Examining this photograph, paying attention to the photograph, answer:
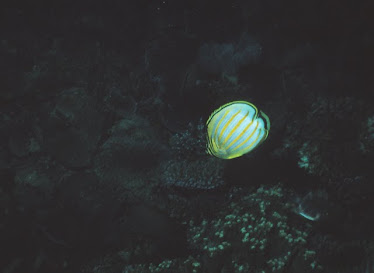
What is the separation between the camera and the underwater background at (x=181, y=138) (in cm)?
344

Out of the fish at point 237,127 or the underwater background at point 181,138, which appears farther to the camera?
the underwater background at point 181,138

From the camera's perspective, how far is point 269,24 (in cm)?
468

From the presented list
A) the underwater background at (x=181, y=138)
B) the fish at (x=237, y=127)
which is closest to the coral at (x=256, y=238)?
the underwater background at (x=181, y=138)

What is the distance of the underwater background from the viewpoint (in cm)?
344

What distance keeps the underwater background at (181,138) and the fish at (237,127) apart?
1.12m

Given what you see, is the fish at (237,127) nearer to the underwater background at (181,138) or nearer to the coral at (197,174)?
the underwater background at (181,138)

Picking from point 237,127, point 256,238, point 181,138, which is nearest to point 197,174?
point 181,138

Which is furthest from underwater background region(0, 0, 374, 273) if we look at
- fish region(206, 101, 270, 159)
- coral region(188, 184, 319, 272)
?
fish region(206, 101, 270, 159)

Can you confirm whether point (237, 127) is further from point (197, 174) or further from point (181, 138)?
point (181, 138)

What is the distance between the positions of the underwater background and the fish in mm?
1116

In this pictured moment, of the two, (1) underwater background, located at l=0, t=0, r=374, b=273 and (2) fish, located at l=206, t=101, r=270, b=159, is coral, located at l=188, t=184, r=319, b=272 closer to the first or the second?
(1) underwater background, located at l=0, t=0, r=374, b=273

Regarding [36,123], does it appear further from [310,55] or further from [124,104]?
[310,55]

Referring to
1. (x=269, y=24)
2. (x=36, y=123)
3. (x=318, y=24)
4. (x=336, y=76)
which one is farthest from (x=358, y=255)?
(x=36, y=123)

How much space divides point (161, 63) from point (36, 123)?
8.84ft
